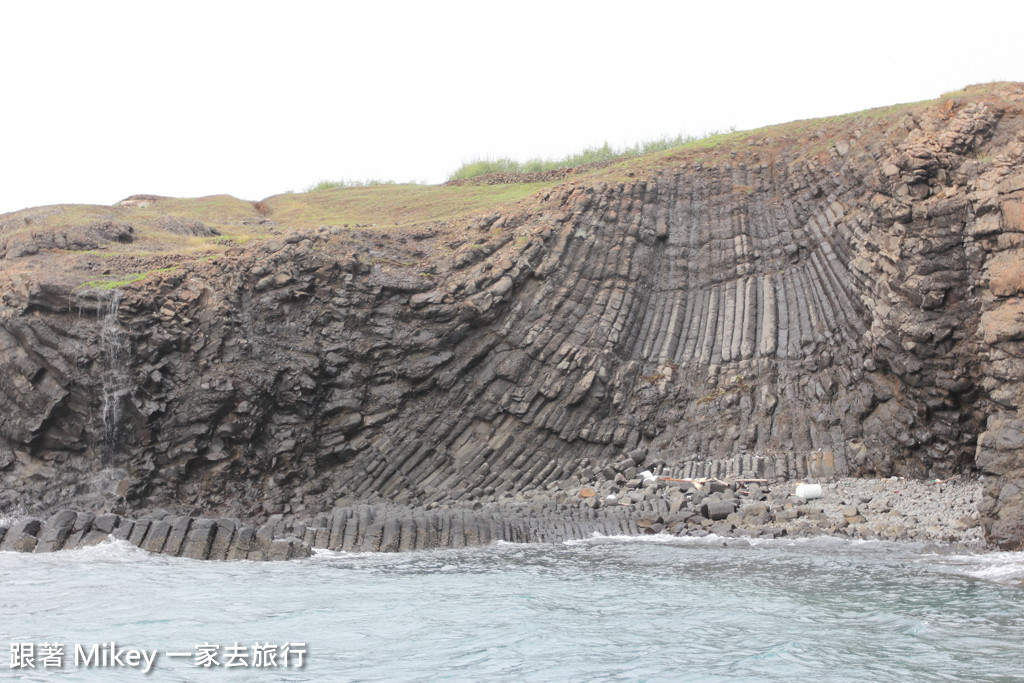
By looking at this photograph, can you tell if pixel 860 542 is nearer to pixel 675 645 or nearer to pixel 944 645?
pixel 944 645

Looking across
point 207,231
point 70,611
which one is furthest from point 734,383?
point 207,231

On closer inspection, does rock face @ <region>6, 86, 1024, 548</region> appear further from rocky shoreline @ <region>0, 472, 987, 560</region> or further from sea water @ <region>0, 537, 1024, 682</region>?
sea water @ <region>0, 537, 1024, 682</region>

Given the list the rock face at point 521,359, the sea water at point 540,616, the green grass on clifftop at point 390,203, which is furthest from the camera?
the green grass on clifftop at point 390,203

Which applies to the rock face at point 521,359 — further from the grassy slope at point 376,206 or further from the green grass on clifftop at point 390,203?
the green grass on clifftop at point 390,203

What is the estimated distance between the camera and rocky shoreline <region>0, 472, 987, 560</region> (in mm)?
14289

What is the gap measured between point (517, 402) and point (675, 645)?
1157cm

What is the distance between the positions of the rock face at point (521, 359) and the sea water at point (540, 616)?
414 centimetres

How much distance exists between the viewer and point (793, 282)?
69.8 ft

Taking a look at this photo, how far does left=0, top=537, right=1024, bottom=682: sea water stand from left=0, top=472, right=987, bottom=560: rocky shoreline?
0.81m

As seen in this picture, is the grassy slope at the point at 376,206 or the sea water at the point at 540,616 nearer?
the sea water at the point at 540,616

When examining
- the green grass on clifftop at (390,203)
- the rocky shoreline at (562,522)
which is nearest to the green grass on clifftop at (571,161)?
Result: the green grass on clifftop at (390,203)

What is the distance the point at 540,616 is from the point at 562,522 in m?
6.33

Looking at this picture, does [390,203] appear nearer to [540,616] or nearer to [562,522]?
[562,522]

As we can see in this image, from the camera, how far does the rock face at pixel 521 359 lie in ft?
56.7
